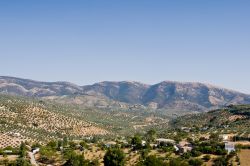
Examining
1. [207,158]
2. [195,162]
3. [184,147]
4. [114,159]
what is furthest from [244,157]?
[114,159]

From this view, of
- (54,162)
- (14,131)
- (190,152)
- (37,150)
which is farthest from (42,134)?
(190,152)

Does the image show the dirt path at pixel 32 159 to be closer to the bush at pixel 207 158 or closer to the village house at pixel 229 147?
the bush at pixel 207 158

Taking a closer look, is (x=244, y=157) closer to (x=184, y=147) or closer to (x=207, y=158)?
(x=207, y=158)

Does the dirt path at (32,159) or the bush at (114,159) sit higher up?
the bush at (114,159)

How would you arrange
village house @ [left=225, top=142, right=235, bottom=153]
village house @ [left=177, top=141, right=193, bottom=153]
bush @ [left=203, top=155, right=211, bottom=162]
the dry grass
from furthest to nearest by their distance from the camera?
village house @ [left=177, top=141, right=193, bottom=153], village house @ [left=225, top=142, right=235, bottom=153], bush @ [left=203, top=155, right=211, bottom=162], the dry grass

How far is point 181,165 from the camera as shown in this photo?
101250 mm

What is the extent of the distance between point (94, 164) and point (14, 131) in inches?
3210

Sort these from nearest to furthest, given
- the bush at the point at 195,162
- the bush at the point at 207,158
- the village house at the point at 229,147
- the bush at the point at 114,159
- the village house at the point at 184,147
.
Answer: the bush at the point at 195,162, the bush at the point at 114,159, the bush at the point at 207,158, the village house at the point at 229,147, the village house at the point at 184,147

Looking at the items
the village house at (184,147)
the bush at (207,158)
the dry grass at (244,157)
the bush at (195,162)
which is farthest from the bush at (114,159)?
the dry grass at (244,157)

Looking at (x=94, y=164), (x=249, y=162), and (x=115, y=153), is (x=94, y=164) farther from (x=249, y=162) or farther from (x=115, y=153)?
(x=249, y=162)

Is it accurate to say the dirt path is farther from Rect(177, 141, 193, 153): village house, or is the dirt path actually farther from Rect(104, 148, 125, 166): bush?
Rect(177, 141, 193, 153): village house

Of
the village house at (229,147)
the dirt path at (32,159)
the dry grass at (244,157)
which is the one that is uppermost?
the village house at (229,147)

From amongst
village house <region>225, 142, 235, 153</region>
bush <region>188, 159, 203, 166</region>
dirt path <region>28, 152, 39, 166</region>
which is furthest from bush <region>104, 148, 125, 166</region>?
village house <region>225, 142, 235, 153</region>

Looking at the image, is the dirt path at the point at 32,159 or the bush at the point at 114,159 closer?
the bush at the point at 114,159
